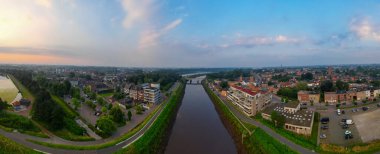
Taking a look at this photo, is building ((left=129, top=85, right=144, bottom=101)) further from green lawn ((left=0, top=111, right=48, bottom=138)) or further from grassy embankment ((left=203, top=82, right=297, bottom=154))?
green lawn ((left=0, top=111, right=48, bottom=138))

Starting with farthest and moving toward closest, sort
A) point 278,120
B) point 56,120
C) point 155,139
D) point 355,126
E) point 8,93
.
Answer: point 8,93 → point 278,120 → point 355,126 → point 56,120 → point 155,139

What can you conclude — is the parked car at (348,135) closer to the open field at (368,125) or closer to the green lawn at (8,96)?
the open field at (368,125)

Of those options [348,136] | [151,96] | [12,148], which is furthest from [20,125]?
[348,136]

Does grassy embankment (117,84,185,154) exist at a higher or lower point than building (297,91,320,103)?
lower

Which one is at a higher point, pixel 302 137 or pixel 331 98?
pixel 331 98

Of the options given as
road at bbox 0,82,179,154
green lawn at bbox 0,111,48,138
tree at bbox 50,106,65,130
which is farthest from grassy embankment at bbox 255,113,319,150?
green lawn at bbox 0,111,48,138

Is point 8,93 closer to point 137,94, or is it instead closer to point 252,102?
point 137,94
